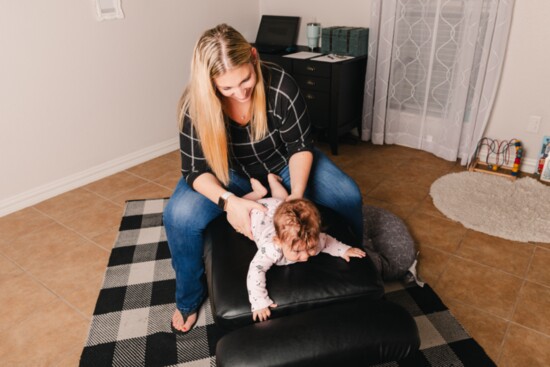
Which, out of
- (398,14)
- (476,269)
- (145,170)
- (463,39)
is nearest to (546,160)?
(463,39)

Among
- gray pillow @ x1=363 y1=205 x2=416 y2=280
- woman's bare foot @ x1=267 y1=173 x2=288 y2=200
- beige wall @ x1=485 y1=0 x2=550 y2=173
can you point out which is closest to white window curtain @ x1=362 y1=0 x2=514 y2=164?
beige wall @ x1=485 y1=0 x2=550 y2=173

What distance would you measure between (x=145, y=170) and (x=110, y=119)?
39 cm

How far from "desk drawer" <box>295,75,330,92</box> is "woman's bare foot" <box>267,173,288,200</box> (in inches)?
54.8

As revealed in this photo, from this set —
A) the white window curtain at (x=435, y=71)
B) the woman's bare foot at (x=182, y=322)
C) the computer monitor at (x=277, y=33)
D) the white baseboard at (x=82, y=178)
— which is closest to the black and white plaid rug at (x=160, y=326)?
the woman's bare foot at (x=182, y=322)

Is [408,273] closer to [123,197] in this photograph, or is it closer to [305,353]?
[305,353]

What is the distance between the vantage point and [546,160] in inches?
95.7

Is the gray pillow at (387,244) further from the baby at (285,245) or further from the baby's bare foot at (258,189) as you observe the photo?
the baby's bare foot at (258,189)

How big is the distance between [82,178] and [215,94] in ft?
5.55

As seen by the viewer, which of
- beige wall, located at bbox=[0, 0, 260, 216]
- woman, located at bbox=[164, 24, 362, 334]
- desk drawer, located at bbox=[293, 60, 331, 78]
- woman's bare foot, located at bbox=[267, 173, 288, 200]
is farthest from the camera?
desk drawer, located at bbox=[293, 60, 331, 78]

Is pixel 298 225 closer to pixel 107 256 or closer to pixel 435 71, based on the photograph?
pixel 107 256

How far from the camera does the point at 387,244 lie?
1809mm

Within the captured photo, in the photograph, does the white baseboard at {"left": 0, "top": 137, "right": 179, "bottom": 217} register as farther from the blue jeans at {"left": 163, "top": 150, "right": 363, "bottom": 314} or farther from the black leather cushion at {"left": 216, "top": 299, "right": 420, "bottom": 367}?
the black leather cushion at {"left": 216, "top": 299, "right": 420, "bottom": 367}

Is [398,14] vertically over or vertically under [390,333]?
over

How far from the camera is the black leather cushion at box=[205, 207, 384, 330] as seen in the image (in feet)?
3.76
